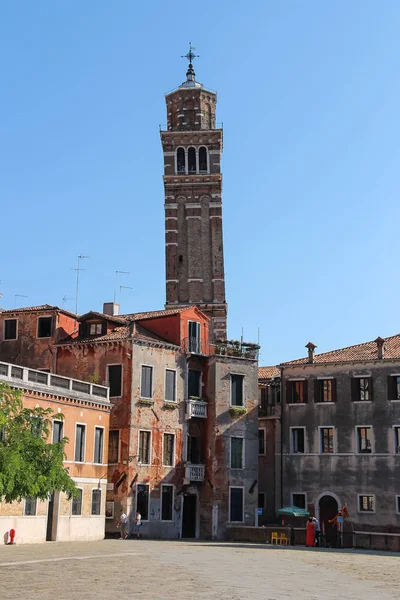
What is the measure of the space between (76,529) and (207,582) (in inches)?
785

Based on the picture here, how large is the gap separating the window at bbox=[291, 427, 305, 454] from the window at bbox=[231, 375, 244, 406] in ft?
12.9

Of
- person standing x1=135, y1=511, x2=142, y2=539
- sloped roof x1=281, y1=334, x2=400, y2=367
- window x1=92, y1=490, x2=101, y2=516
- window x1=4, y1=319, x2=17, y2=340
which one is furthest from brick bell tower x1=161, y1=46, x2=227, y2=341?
window x1=92, y1=490, x2=101, y2=516

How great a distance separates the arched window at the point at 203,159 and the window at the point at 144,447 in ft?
118

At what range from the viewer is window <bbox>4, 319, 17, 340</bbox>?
45.6 m

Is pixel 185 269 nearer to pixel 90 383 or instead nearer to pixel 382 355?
pixel 382 355

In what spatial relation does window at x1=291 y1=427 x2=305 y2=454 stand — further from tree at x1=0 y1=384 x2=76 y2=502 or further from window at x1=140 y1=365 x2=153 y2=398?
tree at x1=0 y1=384 x2=76 y2=502

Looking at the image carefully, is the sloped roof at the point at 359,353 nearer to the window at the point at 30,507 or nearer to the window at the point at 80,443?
the window at the point at 80,443

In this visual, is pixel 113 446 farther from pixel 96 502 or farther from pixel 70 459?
pixel 70 459

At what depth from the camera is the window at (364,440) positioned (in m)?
46.5

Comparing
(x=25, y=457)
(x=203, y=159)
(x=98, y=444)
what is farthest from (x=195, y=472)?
(x=203, y=159)

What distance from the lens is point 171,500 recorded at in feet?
145

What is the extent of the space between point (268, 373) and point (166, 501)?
14.9 m

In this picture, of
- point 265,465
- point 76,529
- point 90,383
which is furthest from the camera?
point 265,465

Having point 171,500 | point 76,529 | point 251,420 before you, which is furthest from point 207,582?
point 251,420
